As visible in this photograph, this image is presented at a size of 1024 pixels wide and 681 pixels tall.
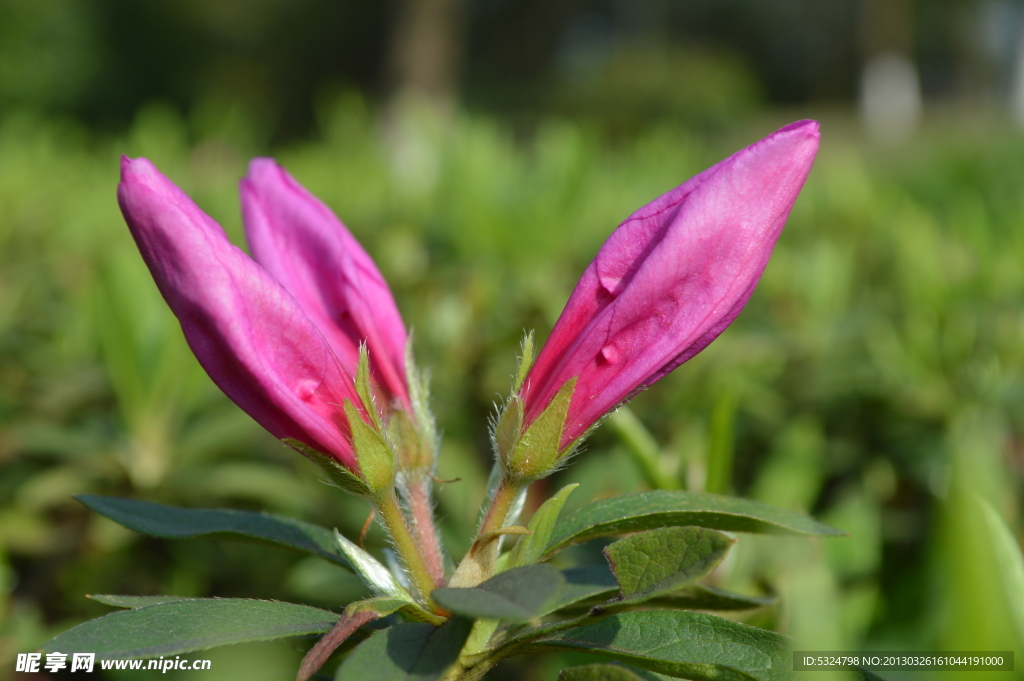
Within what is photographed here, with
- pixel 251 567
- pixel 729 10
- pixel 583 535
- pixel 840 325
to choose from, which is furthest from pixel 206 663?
pixel 729 10

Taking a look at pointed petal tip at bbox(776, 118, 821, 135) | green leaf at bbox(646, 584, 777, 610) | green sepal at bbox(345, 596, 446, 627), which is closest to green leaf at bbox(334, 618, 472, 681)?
green sepal at bbox(345, 596, 446, 627)

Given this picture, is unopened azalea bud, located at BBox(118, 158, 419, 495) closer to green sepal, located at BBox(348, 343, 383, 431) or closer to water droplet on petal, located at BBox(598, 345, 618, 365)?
green sepal, located at BBox(348, 343, 383, 431)

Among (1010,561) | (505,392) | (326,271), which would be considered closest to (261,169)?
(326,271)

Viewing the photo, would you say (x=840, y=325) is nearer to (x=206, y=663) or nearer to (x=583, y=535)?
(x=583, y=535)

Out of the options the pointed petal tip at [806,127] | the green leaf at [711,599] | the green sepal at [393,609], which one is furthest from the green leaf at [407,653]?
the pointed petal tip at [806,127]

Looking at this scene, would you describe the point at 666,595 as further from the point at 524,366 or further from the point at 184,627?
the point at 184,627
